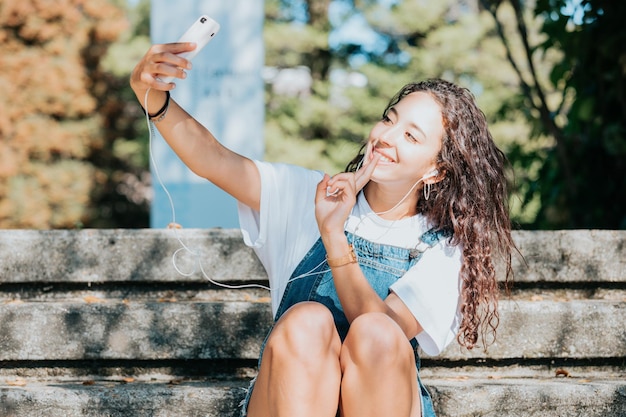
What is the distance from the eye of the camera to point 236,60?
18.6ft

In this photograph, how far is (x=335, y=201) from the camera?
2035 millimetres

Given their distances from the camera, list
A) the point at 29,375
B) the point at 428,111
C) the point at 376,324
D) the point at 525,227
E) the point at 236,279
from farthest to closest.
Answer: the point at 525,227 < the point at 236,279 < the point at 29,375 < the point at 428,111 < the point at 376,324

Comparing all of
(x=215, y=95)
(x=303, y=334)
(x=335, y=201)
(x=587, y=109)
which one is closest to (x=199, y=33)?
(x=335, y=201)

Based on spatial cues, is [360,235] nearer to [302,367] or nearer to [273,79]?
[302,367]

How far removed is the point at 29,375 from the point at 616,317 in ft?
6.71

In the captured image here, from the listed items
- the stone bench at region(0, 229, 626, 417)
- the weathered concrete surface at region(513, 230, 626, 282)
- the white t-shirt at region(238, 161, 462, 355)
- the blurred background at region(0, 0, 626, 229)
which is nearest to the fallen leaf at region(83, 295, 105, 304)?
the stone bench at region(0, 229, 626, 417)

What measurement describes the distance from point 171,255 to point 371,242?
92 centimetres

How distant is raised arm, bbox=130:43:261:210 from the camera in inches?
74.4

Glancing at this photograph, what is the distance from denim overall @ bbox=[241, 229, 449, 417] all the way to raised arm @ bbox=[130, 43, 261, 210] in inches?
9.5

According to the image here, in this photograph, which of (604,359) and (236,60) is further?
(236,60)

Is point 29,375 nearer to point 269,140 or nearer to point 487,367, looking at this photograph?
point 487,367

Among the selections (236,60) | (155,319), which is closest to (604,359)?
(155,319)

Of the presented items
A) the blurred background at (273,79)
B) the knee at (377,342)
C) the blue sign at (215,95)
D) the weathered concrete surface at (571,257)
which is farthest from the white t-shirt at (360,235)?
the blurred background at (273,79)

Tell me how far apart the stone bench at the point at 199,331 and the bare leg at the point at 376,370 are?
1.82ft
